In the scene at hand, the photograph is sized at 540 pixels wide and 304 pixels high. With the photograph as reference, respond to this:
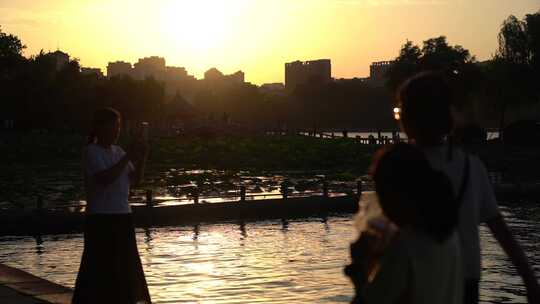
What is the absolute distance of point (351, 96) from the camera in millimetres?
184250

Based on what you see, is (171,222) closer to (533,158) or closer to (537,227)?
(537,227)

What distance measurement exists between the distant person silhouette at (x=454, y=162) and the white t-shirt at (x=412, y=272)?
0.49 m

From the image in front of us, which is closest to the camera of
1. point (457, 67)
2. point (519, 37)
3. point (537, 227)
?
point (537, 227)

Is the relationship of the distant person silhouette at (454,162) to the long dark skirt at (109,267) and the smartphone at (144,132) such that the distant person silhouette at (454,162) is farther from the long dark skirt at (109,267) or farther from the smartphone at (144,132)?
the long dark skirt at (109,267)

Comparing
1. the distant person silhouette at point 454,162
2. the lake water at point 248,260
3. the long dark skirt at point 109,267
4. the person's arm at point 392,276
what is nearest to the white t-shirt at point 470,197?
the distant person silhouette at point 454,162

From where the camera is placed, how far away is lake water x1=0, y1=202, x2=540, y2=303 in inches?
547

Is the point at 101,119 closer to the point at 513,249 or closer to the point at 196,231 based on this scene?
the point at 513,249

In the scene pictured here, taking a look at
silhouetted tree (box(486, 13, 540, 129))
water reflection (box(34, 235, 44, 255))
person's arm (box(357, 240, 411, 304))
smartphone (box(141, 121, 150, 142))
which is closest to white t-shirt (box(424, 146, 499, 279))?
person's arm (box(357, 240, 411, 304))

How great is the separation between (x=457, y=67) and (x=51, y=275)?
3416 inches

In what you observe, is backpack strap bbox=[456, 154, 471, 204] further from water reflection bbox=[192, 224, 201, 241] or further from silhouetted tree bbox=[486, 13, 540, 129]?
silhouetted tree bbox=[486, 13, 540, 129]

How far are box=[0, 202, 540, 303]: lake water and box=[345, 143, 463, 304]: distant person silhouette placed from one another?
960 cm

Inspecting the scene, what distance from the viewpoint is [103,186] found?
24.1ft

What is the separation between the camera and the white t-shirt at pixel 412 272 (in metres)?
3.41

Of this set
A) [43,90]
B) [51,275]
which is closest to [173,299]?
[51,275]
